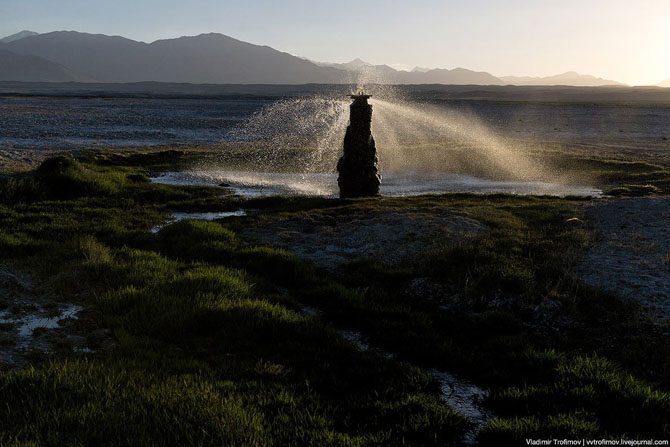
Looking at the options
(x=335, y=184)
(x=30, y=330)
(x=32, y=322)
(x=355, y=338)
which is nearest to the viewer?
(x=30, y=330)

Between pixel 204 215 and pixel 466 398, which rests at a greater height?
pixel 466 398

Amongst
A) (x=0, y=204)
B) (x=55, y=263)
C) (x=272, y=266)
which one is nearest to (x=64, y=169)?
(x=0, y=204)

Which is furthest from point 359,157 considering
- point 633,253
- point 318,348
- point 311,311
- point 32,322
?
point 32,322

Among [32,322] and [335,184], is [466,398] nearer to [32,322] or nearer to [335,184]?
[32,322]

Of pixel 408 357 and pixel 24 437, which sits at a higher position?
pixel 24 437

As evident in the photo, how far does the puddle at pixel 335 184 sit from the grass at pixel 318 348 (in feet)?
41.3

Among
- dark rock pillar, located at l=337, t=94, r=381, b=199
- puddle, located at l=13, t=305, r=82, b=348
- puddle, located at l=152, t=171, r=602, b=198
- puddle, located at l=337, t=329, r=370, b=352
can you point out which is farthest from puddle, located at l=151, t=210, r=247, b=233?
puddle, located at l=337, t=329, r=370, b=352

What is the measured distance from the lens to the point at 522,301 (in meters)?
11.5

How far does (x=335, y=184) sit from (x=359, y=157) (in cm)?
735

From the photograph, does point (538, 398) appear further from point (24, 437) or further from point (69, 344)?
point (69, 344)

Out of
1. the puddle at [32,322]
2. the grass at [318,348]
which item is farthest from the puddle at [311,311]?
the puddle at [32,322]

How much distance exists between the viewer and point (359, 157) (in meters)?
26.0

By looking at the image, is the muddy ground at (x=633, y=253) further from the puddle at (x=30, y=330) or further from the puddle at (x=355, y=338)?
the puddle at (x=30, y=330)

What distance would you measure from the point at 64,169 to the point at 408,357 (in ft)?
75.3
